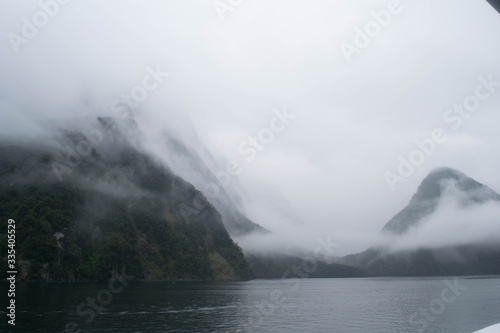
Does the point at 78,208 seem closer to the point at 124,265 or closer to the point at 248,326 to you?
the point at 124,265

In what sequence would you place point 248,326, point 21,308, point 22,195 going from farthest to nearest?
point 22,195 < point 21,308 < point 248,326

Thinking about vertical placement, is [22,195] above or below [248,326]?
above

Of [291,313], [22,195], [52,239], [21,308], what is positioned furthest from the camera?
[22,195]

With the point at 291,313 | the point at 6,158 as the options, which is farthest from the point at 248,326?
the point at 6,158

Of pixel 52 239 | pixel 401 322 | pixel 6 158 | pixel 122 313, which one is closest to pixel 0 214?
pixel 52 239

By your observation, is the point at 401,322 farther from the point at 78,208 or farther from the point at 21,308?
the point at 78,208

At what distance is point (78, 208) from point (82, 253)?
2948cm

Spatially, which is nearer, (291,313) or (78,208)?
(291,313)

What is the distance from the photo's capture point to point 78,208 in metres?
191

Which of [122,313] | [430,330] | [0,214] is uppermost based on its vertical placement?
[0,214]

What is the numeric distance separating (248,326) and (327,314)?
2726cm

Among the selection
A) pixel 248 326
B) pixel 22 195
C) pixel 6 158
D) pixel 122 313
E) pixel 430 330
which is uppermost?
pixel 6 158

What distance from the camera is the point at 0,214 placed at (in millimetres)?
156125

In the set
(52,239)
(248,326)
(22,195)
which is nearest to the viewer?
(248,326)
